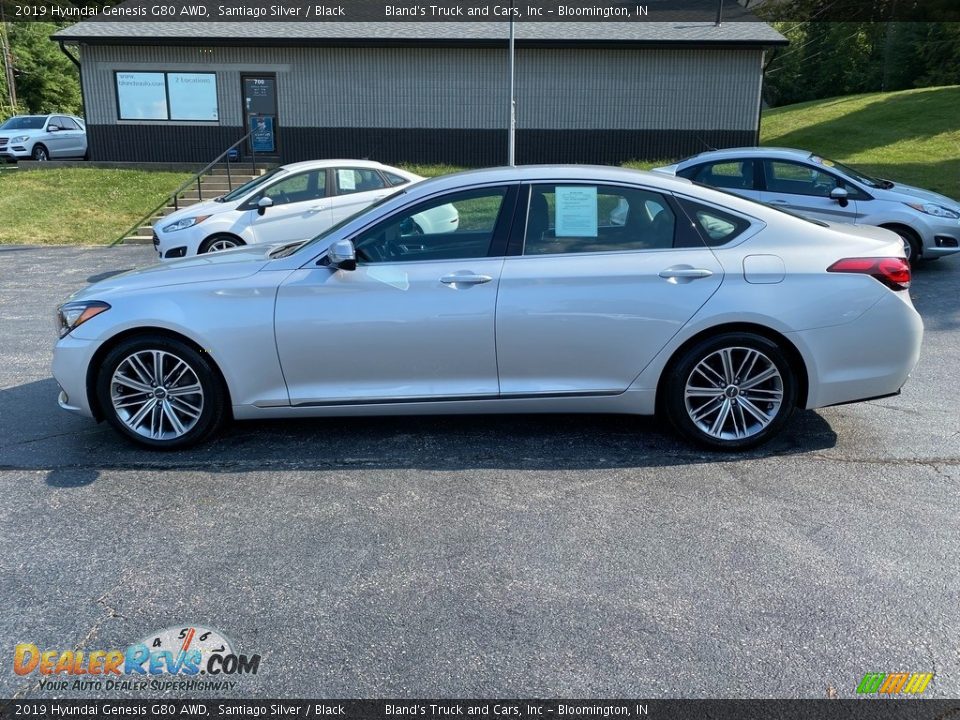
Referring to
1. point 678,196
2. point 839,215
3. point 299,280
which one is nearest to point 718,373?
point 678,196

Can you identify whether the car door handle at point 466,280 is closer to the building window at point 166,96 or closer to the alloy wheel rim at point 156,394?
the alloy wheel rim at point 156,394

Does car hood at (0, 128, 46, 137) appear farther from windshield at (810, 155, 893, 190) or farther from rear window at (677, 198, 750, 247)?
rear window at (677, 198, 750, 247)

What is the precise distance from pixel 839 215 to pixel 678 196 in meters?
6.12

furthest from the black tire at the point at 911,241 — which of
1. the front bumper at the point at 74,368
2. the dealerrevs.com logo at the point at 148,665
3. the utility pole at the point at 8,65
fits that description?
the utility pole at the point at 8,65

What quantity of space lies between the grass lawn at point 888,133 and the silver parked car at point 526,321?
587 inches

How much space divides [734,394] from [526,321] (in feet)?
4.19

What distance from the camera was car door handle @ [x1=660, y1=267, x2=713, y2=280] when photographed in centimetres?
461

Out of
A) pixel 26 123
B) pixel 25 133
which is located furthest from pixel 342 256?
pixel 26 123

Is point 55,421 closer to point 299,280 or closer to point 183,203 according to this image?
point 299,280

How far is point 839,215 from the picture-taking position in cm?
994

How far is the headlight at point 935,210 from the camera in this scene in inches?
391

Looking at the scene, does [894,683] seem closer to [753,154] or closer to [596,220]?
[596,220]

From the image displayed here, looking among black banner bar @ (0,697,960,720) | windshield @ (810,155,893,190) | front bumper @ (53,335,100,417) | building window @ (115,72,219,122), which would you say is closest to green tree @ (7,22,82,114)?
building window @ (115,72,219,122)

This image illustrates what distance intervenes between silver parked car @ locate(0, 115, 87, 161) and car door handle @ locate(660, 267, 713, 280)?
24.1 metres
